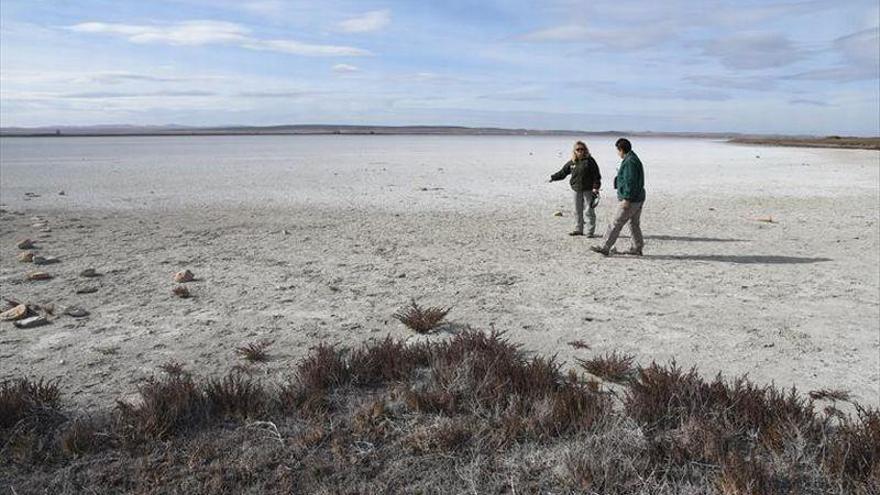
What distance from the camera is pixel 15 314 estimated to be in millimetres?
7109

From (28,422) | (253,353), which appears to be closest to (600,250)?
(253,353)

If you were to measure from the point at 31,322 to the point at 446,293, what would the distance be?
4.59m

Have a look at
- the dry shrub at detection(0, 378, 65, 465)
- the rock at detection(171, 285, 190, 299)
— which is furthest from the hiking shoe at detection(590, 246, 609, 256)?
the dry shrub at detection(0, 378, 65, 465)

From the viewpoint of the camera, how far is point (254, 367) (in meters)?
6.01

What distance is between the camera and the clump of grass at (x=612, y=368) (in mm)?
5840

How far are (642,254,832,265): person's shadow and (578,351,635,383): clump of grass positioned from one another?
5510 mm

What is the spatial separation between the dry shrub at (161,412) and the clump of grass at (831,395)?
4786 mm

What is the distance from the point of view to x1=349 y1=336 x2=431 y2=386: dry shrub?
219 inches

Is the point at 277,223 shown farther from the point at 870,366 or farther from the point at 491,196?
the point at 870,366

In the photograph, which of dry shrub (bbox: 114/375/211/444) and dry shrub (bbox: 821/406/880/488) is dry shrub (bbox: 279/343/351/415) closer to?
dry shrub (bbox: 114/375/211/444)

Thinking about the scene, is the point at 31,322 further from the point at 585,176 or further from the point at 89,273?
the point at 585,176

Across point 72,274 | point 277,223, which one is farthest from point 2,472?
point 277,223

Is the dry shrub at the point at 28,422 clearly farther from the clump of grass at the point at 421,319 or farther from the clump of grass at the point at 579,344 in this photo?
the clump of grass at the point at 579,344

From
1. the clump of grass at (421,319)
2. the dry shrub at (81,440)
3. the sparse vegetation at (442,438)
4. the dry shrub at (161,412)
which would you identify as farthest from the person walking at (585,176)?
the dry shrub at (81,440)
